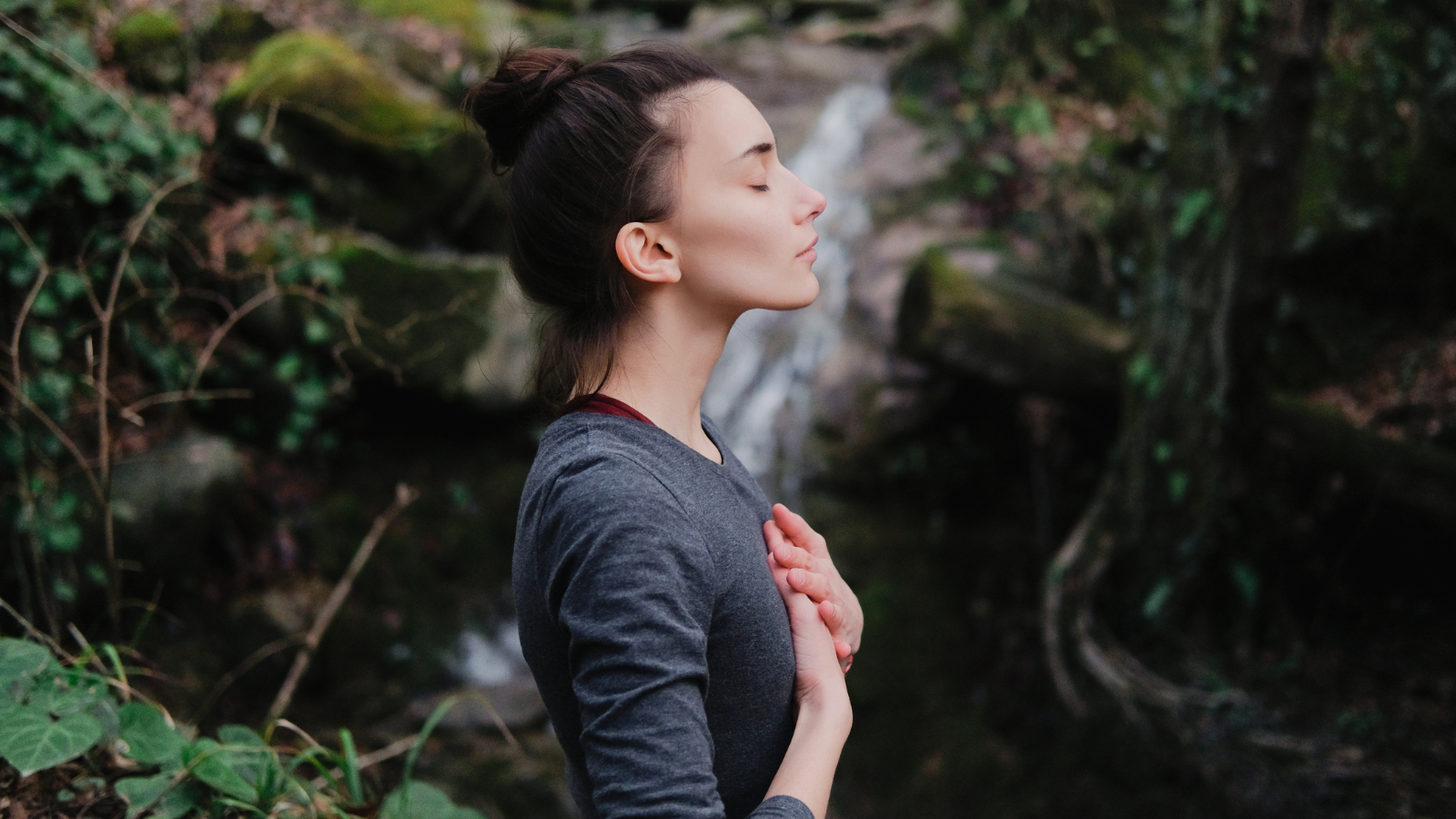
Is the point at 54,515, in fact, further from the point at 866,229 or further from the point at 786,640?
the point at 866,229

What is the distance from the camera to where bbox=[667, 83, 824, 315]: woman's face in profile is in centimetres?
123

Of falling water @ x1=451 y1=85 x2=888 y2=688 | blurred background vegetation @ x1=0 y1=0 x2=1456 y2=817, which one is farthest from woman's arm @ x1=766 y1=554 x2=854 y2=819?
falling water @ x1=451 y1=85 x2=888 y2=688

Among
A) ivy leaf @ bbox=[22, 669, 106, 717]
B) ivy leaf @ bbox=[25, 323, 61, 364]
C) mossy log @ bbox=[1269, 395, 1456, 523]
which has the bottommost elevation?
mossy log @ bbox=[1269, 395, 1456, 523]

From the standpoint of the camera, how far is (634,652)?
3.19ft

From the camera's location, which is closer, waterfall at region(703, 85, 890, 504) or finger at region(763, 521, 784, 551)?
finger at region(763, 521, 784, 551)

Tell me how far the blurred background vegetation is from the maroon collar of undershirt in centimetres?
211

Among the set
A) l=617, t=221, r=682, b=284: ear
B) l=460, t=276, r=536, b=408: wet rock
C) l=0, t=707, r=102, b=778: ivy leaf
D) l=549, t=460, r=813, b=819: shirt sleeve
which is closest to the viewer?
l=549, t=460, r=813, b=819: shirt sleeve

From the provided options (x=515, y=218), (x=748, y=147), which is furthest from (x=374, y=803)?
(x=748, y=147)

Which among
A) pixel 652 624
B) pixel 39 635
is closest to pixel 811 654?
pixel 652 624

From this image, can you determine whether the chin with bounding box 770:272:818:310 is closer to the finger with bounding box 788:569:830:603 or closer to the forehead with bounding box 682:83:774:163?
the forehead with bounding box 682:83:774:163

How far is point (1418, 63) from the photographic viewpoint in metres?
3.72

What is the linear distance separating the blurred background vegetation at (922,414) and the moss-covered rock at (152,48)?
2 centimetres

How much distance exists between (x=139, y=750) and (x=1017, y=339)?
395 centimetres

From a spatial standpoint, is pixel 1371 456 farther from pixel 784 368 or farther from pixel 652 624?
pixel 652 624
